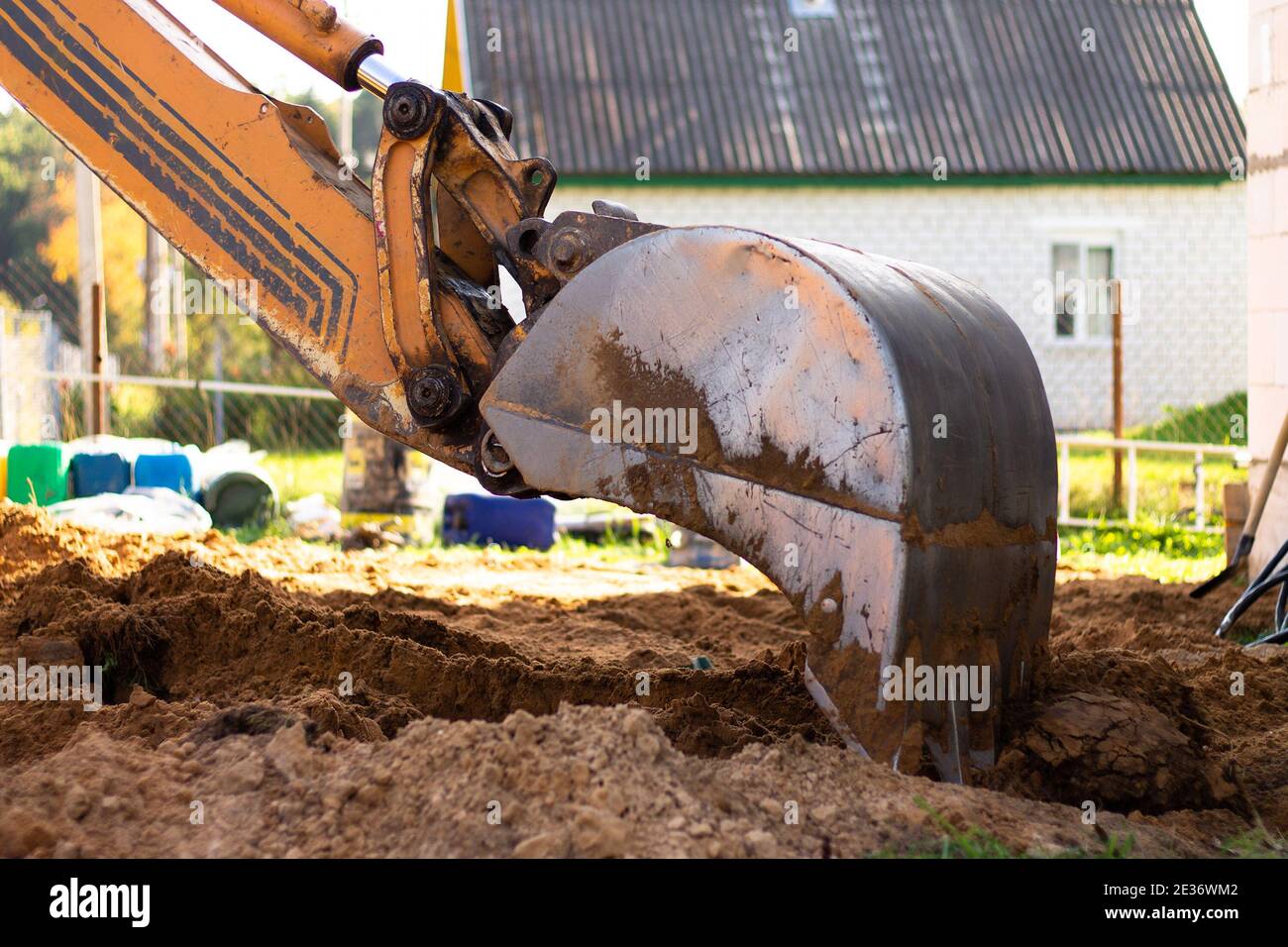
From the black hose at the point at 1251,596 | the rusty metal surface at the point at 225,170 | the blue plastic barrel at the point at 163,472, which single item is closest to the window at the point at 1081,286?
the blue plastic barrel at the point at 163,472

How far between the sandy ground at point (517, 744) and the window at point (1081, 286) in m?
13.1

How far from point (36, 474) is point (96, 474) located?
405 mm

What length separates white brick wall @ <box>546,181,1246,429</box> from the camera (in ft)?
56.0

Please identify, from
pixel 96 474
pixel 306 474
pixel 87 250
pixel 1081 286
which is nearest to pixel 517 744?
pixel 96 474

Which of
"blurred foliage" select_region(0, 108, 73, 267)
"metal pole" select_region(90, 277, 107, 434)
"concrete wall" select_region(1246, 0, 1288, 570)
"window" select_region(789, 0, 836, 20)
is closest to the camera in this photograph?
"concrete wall" select_region(1246, 0, 1288, 570)

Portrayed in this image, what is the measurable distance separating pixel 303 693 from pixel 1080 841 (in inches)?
82.0

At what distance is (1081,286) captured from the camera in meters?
17.8

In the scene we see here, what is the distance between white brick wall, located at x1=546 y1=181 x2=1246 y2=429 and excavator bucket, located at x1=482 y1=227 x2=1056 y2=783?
13.7 meters

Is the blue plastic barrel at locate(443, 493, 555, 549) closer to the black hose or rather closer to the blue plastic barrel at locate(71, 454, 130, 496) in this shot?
the blue plastic barrel at locate(71, 454, 130, 496)

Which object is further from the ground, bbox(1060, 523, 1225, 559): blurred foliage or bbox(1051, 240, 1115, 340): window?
bbox(1051, 240, 1115, 340): window

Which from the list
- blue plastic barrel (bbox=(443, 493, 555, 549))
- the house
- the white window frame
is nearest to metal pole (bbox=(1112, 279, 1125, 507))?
blue plastic barrel (bbox=(443, 493, 555, 549))

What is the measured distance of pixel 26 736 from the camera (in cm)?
355

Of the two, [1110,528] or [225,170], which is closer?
[225,170]

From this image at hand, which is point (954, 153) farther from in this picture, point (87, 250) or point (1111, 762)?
point (1111, 762)
